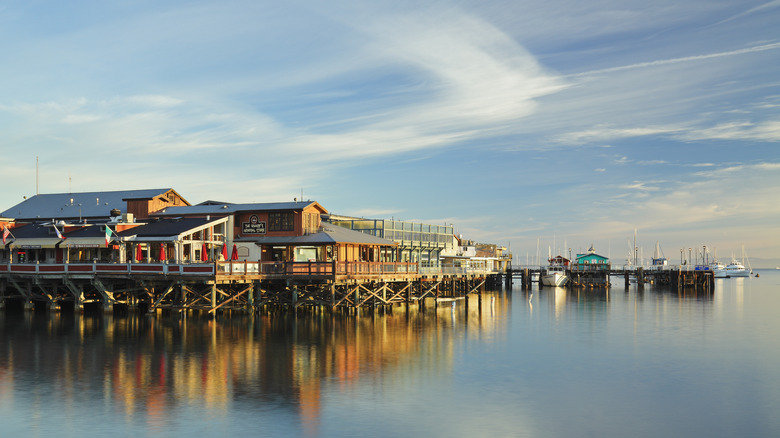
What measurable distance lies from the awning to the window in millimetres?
18388

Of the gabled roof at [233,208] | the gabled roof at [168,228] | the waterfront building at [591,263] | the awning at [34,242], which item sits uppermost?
the gabled roof at [233,208]

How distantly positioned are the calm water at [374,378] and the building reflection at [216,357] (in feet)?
0.47

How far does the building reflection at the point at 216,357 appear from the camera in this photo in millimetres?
28141

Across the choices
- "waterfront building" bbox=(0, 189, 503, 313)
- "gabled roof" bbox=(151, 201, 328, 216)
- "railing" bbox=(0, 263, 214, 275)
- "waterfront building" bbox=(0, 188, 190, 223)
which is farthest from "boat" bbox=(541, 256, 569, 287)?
"railing" bbox=(0, 263, 214, 275)

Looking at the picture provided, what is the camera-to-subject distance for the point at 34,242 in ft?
204

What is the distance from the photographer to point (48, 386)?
29.9 metres

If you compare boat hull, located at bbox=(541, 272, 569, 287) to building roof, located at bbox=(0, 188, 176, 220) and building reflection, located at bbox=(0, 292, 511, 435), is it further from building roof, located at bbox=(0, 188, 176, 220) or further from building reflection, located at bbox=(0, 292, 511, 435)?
building roof, located at bbox=(0, 188, 176, 220)

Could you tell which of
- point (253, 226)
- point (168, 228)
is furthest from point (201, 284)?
point (253, 226)

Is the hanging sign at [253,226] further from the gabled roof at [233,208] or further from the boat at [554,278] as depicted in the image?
the boat at [554,278]

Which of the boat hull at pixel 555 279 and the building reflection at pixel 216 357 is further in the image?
the boat hull at pixel 555 279

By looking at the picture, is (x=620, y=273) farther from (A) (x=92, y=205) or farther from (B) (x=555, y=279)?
(A) (x=92, y=205)

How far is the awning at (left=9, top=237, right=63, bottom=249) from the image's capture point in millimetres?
60938

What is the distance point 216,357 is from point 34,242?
3407cm

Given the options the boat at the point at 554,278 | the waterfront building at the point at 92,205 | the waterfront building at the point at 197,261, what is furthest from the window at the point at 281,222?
the boat at the point at 554,278
